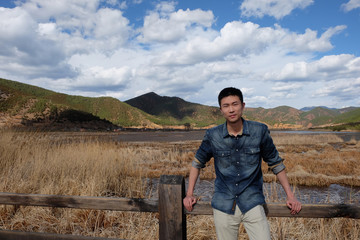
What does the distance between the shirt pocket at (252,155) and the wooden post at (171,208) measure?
557mm

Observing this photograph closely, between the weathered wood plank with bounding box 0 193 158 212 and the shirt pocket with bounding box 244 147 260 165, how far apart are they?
838 millimetres

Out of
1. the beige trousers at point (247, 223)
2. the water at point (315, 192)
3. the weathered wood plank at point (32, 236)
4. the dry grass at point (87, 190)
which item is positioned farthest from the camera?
the water at point (315, 192)

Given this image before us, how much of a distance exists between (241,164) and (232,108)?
45 centimetres

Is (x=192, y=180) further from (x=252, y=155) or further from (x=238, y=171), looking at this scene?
(x=252, y=155)

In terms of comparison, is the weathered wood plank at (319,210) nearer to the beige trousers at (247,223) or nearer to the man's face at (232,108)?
the beige trousers at (247,223)

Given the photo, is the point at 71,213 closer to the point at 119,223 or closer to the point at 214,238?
the point at 119,223

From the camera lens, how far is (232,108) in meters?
2.02

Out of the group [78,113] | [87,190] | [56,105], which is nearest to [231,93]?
[87,190]

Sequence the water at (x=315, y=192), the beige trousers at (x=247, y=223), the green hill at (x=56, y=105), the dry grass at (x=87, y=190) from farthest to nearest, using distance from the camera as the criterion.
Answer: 1. the green hill at (x=56, y=105)
2. the water at (x=315, y=192)
3. the dry grass at (x=87, y=190)
4. the beige trousers at (x=247, y=223)

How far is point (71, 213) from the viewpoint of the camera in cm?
461

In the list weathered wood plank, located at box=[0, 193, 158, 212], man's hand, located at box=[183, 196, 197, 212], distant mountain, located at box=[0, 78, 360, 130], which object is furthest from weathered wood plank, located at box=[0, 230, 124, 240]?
distant mountain, located at box=[0, 78, 360, 130]

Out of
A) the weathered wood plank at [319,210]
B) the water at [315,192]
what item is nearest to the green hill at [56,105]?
the water at [315,192]

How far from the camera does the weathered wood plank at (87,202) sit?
2113mm

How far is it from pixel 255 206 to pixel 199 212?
1.46 feet
